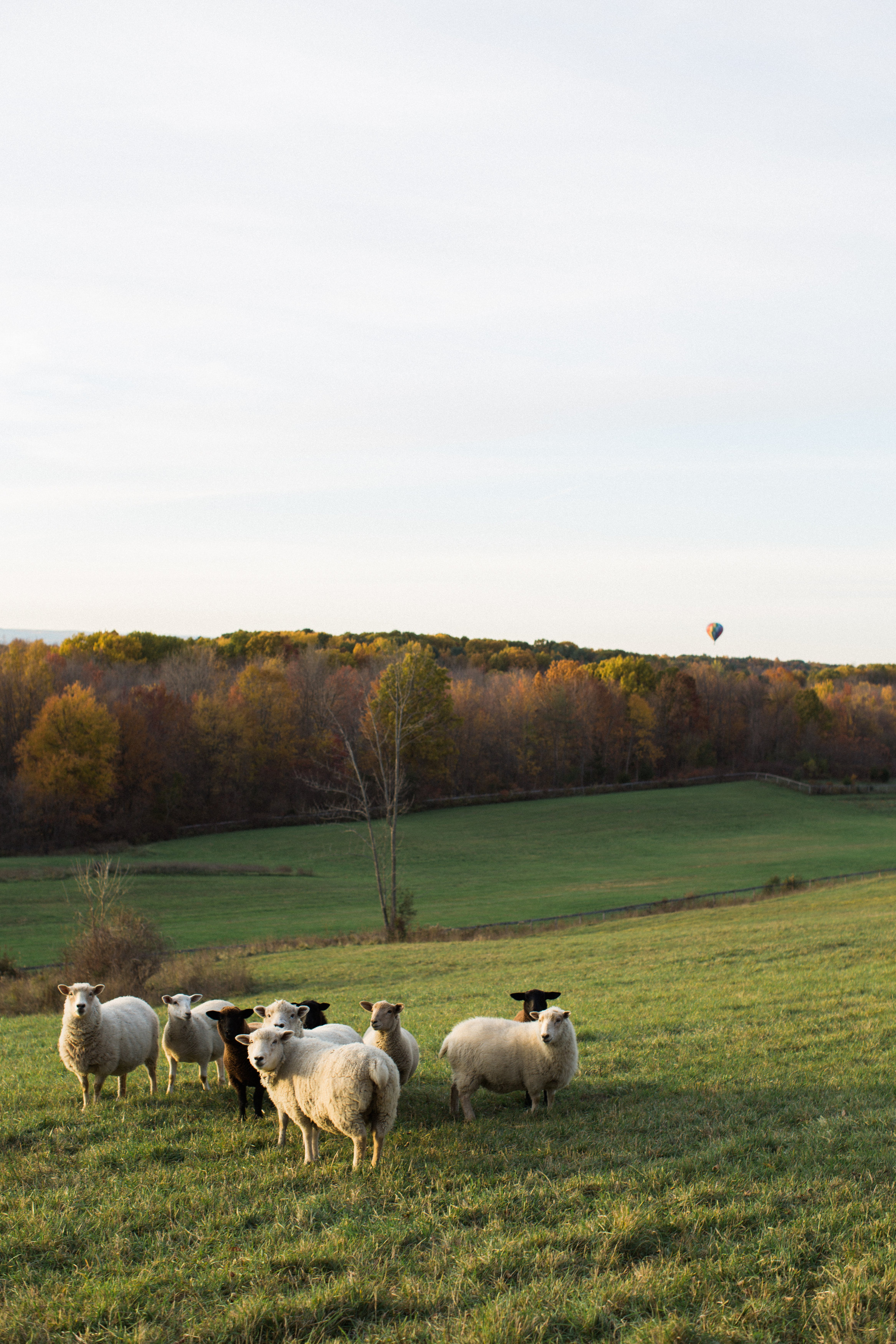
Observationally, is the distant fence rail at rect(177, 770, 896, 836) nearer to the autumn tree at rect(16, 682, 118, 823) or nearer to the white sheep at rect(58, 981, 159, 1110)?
the autumn tree at rect(16, 682, 118, 823)

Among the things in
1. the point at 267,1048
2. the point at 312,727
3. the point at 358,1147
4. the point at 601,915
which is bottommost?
the point at 601,915

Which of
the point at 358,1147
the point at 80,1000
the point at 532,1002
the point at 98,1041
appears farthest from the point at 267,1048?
the point at 532,1002

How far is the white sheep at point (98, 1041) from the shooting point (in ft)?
32.6

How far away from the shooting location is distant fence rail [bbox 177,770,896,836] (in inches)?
2982

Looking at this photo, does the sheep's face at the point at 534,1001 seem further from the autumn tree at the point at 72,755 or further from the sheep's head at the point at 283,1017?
the autumn tree at the point at 72,755

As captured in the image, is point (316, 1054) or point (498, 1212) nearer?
point (498, 1212)

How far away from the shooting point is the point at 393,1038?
949 cm

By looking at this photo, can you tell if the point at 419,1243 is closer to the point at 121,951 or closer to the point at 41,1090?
the point at 41,1090

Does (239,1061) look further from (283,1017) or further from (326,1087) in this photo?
(326,1087)

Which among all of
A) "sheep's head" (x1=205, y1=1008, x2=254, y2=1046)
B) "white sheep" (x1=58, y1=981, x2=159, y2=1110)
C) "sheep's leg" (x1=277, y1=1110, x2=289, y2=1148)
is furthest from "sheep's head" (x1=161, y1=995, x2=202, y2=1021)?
"sheep's leg" (x1=277, y1=1110, x2=289, y2=1148)

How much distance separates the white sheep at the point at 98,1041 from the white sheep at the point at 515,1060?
11.7 feet

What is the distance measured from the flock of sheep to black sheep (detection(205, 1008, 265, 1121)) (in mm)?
11

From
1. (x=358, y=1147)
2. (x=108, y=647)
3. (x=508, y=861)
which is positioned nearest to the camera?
(x=358, y=1147)

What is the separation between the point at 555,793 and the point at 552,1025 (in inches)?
3283
